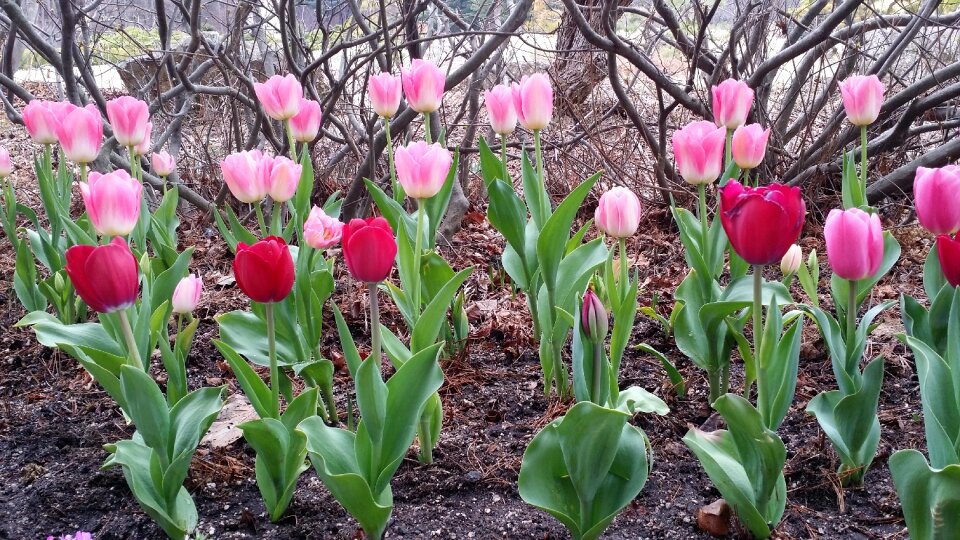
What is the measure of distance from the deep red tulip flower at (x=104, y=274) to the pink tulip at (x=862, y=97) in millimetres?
1604

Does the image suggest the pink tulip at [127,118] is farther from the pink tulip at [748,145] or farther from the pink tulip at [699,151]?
the pink tulip at [748,145]

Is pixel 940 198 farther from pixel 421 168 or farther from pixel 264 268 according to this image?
pixel 264 268

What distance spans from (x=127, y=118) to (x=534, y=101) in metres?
1.12

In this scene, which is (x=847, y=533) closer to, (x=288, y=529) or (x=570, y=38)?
(x=288, y=529)

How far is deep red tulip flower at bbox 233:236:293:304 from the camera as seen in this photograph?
4.22 ft

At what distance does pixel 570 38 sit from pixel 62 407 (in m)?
3.30

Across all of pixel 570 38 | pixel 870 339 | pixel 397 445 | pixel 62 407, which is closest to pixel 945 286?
pixel 870 339

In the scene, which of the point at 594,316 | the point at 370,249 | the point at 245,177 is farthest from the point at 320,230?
the point at 594,316

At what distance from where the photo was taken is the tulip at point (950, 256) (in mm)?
1304

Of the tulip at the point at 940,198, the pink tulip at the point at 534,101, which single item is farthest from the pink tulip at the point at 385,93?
the tulip at the point at 940,198

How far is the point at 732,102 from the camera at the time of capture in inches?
73.8

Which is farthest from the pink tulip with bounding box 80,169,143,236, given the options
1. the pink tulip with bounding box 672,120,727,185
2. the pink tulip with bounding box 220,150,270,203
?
the pink tulip with bounding box 672,120,727,185

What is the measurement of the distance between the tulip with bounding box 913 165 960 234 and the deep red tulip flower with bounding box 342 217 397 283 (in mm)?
923

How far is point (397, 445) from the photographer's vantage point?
4.68 feet
